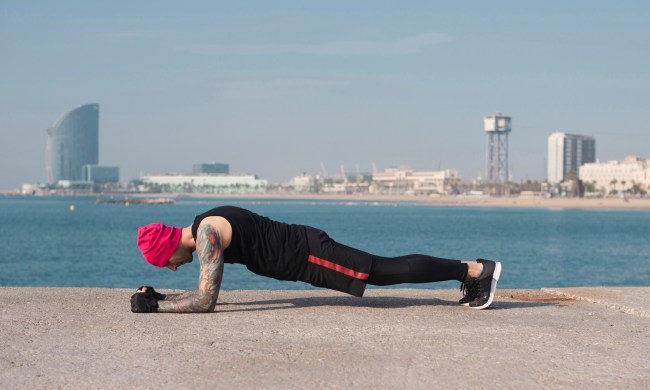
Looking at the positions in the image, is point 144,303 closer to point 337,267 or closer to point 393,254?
point 337,267

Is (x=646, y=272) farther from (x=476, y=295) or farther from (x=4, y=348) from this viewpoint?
(x=4, y=348)

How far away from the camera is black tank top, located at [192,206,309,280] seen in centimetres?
748

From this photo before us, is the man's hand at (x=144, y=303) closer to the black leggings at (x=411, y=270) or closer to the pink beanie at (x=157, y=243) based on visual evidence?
the pink beanie at (x=157, y=243)

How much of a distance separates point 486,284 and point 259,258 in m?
1.91

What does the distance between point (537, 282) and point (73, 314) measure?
25.1 meters

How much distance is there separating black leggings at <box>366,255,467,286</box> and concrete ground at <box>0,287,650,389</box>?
0.28 meters

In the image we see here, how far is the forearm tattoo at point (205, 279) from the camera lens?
7.27 meters

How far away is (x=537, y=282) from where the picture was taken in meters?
30.8

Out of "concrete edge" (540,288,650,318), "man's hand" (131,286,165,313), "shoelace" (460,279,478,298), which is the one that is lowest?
"concrete edge" (540,288,650,318)

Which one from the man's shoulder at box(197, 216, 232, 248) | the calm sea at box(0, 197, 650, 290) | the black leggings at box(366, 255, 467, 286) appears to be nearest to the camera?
the man's shoulder at box(197, 216, 232, 248)

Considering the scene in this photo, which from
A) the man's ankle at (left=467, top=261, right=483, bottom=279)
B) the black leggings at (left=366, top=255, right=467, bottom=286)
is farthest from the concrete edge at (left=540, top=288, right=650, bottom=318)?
the black leggings at (left=366, top=255, right=467, bottom=286)

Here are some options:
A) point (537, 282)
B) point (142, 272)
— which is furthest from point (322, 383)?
point (142, 272)

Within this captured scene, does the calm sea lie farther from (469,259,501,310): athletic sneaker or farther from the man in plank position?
the man in plank position

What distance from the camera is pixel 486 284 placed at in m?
7.85
